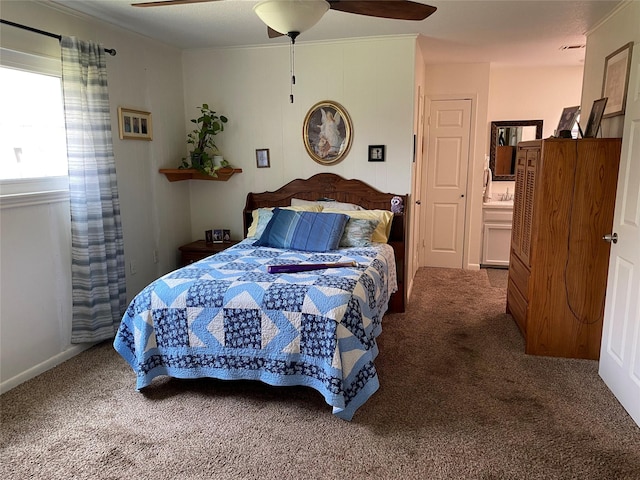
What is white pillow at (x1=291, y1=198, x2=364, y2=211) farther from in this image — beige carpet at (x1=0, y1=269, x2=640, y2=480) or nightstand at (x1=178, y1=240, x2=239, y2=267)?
beige carpet at (x1=0, y1=269, x2=640, y2=480)

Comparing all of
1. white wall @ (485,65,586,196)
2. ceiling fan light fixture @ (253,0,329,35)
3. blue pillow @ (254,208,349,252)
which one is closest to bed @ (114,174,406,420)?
blue pillow @ (254,208,349,252)

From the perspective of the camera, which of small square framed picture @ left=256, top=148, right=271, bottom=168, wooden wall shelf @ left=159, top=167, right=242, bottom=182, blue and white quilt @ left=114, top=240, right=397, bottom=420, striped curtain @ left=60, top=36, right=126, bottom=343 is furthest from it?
small square framed picture @ left=256, top=148, right=271, bottom=168

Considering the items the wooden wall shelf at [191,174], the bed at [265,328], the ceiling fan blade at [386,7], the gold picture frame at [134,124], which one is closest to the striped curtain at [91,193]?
the gold picture frame at [134,124]

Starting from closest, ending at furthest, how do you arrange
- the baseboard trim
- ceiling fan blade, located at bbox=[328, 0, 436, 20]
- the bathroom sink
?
1. ceiling fan blade, located at bbox=[328, 0, 436, 20]
2. the baseboard trim
3. the bathroom sink

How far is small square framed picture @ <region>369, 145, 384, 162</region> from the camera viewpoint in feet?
13.5

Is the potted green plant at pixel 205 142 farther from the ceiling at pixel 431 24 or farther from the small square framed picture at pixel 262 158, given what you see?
the ceiling at pixel 431 24

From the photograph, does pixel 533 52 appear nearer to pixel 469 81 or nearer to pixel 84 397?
pixel 469 81

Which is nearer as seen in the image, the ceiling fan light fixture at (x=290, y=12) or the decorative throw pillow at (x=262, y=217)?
the ceiling fan light fixture at (x=290, y=12)

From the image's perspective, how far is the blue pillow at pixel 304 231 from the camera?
11.6 feet

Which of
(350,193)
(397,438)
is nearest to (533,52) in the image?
(350,193)

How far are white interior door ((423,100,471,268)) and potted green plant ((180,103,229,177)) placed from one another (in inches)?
→ 95.8

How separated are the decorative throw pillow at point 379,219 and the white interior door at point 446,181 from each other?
1.72 meters

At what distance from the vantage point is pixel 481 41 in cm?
408

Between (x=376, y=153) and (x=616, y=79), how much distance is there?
71.7 inches
